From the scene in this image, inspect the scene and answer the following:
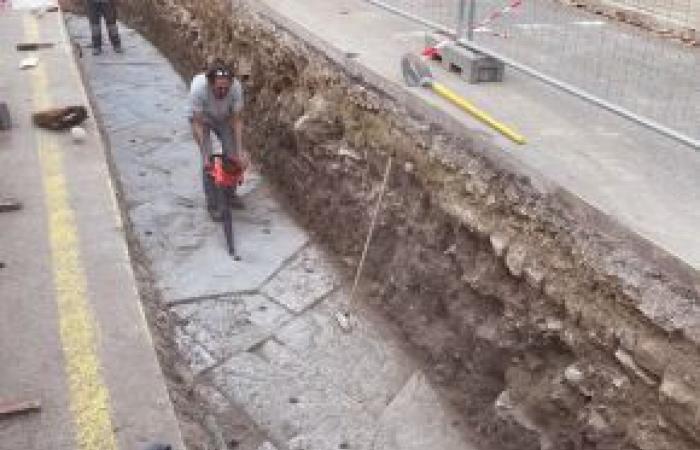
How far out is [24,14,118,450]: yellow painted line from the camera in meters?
4.18

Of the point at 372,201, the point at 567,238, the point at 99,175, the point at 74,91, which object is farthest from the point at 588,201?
the point at 74,91

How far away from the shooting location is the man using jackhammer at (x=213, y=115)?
27.1ft

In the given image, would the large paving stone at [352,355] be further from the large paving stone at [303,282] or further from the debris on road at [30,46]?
the debris on road at [30,46]

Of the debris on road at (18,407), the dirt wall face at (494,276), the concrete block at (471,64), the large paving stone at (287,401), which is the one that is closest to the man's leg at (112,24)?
the dirt wall face at (494,276)

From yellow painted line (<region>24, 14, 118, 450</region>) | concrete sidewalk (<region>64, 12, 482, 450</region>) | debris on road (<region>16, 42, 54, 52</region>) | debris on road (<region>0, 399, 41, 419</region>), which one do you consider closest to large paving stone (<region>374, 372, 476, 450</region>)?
concrete sidewalk (<region>64, 12, 482, 450</region>)

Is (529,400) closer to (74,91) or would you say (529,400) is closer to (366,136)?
(366,136)

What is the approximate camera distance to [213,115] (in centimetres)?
849

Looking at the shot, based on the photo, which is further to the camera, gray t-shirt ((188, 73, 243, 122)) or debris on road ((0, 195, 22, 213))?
gray t-shirt ((188, 73, 243, 122))

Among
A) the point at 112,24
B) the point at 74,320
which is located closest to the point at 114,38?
the point at 112,24

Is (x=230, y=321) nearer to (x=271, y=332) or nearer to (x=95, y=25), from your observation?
(x=271, y=332)

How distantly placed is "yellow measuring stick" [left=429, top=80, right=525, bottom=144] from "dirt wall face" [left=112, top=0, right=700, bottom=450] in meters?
0.19

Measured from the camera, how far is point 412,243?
6.79 meters

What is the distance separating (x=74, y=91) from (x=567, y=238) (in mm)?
5648

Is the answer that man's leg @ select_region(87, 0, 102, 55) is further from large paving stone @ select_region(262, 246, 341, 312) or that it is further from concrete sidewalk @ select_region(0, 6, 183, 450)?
large paving stone @ select_region(262, 246, 341, 312)
